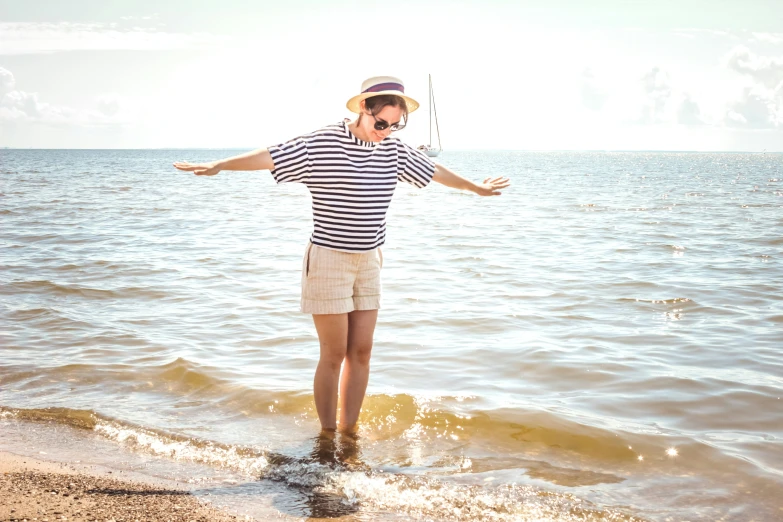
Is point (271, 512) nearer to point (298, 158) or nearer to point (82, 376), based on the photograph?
point (298, 158)

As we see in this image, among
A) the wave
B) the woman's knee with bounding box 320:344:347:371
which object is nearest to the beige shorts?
the woman's knee with bounding box 320:344:347:371

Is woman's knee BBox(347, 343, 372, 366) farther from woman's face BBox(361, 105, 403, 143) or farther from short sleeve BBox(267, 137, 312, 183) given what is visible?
woman's face BBox(361, 105, 403, 143)

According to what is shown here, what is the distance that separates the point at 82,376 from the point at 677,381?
498 cm

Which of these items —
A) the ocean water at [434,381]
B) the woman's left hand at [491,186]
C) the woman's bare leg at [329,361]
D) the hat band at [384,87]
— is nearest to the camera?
the hat band at [384,87]

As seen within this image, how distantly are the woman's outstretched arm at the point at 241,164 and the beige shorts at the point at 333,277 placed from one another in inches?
24.0

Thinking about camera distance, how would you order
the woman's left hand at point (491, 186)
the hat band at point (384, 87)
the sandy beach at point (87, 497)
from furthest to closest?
1. the woman's left hand at point (491, 186)
2. the hat band at point (384, 87)
3. the sandy beach at point (87, 497)

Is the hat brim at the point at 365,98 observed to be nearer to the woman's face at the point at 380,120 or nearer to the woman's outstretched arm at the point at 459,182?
the woman's face at the point at 380,120

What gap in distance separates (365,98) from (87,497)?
2.47 m

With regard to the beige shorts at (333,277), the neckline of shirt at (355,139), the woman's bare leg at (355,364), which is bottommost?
the woman's bare leg at (355,364)

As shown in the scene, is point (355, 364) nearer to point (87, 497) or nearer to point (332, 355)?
point (332, 355)

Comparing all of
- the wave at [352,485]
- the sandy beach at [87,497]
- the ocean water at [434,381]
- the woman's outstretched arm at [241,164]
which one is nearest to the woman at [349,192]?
the woman's outstretched arm at [241,164]

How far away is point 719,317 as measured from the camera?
852cm

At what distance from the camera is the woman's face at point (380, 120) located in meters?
4.03

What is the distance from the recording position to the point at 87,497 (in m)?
3.67
